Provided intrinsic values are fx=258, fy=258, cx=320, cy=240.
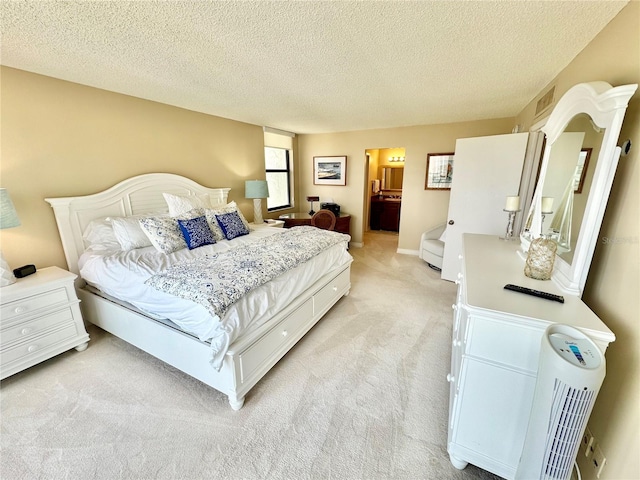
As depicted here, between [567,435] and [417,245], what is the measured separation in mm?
4152

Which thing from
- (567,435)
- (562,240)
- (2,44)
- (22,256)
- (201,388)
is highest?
(2,44)

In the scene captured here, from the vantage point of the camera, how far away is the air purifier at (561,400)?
881 mm

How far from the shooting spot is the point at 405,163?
474cm

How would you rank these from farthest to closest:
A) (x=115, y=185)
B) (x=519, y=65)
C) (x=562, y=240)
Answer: (x=115, y=185)
(x=519, y=65)
(x=562, y=240)

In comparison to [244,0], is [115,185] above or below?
below

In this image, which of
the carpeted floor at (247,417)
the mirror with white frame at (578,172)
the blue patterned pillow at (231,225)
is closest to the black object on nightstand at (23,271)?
the carpeted floor at (247,417)

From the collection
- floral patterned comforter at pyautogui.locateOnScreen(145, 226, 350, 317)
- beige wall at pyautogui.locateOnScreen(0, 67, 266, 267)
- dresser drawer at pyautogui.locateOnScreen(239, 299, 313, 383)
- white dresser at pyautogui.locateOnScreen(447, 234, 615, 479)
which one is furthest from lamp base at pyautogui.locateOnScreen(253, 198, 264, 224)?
white dresser at pyautogui.locateOnScreen(447, 234, 615, 479)

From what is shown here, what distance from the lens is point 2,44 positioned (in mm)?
1709

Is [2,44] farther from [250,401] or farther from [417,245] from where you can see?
[417,245]

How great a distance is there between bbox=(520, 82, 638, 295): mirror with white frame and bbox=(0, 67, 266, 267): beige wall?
3731 mm

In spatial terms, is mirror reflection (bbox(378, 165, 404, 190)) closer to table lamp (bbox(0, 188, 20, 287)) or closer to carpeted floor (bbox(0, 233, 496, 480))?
carpeted floor (bbox(0, 233, 496, 480))

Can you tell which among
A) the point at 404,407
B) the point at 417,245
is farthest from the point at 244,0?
the point at 417,245

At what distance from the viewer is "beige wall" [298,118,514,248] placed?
4.31m

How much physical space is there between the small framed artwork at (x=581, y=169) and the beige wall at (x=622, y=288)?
0.38ft
